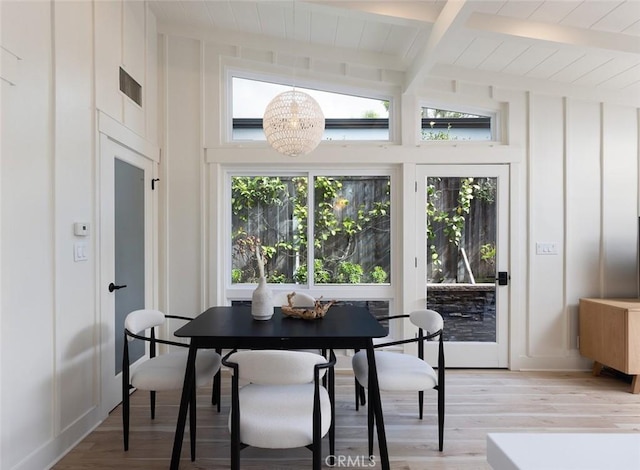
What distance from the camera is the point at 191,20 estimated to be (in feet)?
11.2

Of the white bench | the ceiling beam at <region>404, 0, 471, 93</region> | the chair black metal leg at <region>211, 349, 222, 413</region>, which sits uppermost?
the ceiling beam at <region>404, 0, 471, 93</region>

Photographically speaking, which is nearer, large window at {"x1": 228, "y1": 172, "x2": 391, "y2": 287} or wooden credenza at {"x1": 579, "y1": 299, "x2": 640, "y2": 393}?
wooden credenza at {"x1": 579, "y1": 299, "x2": 640, "y2": 393}

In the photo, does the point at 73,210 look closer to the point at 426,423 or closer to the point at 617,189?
the point at 426,423

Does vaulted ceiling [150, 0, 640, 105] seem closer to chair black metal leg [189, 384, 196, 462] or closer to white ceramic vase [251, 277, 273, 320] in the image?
white ceramic vase [251, 277, 273, 320]

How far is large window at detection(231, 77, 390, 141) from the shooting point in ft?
12.2

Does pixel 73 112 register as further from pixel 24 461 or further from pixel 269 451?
pixel 269 451

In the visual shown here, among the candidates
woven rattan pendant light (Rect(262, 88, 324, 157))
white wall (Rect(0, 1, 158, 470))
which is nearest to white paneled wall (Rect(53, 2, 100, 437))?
white wall (Rect(0, 1, 158, 470))

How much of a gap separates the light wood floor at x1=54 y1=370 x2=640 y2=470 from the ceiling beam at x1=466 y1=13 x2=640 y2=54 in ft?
9.12

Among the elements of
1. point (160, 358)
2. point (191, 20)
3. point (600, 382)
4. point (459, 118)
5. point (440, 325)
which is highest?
point (191, 20)

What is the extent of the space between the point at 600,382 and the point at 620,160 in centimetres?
217

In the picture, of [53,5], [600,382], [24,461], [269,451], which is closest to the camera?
[24,461]

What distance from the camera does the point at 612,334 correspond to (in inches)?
125

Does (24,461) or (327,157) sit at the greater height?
(327,157)

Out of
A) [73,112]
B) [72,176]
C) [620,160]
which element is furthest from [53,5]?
[620,160]
